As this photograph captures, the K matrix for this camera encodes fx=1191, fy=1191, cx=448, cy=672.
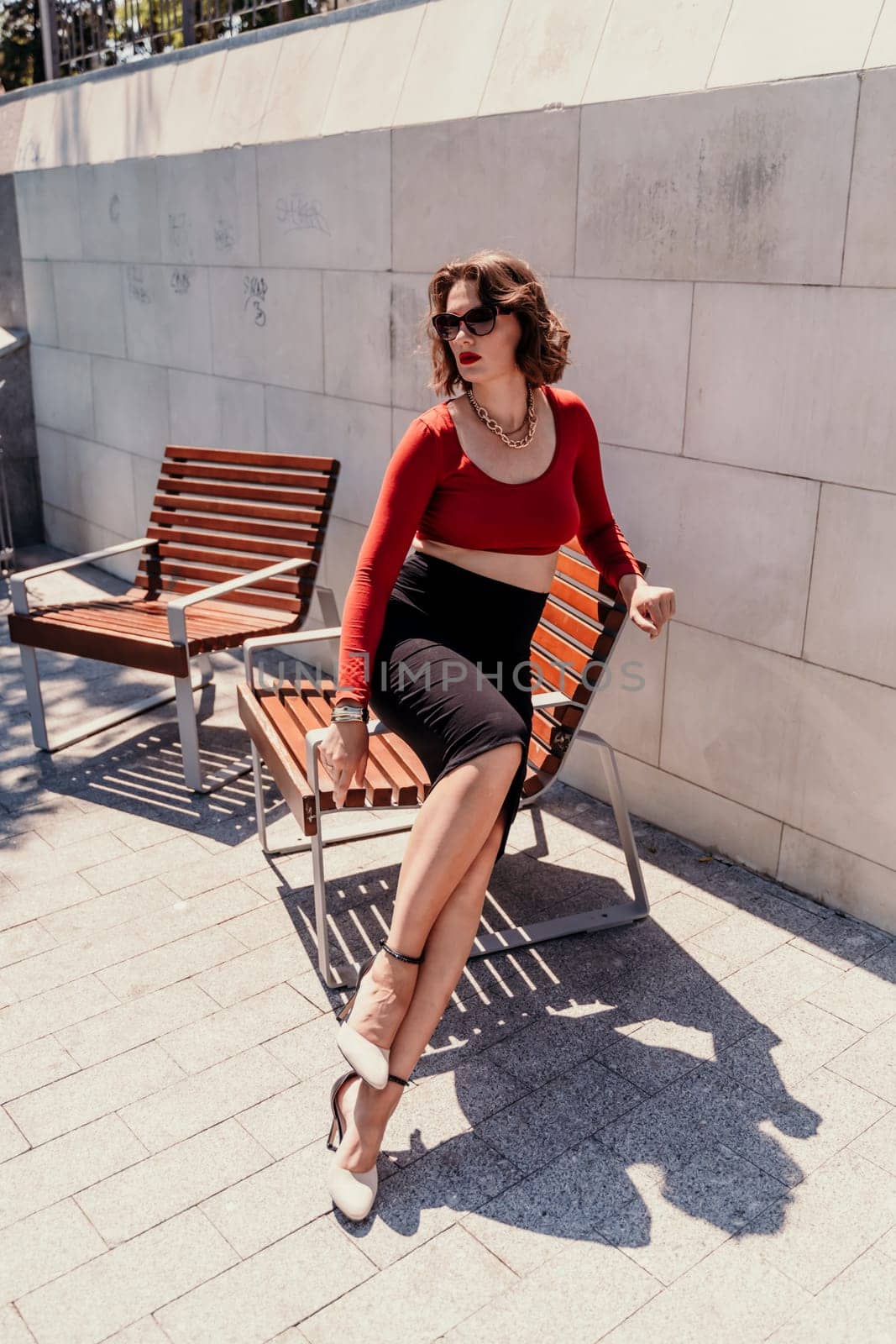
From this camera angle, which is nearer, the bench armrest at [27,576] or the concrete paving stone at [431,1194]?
the concrete paving stone at [431,1194]

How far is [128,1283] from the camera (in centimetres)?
232

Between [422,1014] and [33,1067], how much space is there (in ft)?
3.46

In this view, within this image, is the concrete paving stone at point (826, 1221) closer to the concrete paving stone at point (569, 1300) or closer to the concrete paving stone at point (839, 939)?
the concrete paving stone at point (569, 1300)

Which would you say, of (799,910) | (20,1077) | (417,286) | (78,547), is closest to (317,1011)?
(20,1077)

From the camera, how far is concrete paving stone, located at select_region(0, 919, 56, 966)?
11.2 ft

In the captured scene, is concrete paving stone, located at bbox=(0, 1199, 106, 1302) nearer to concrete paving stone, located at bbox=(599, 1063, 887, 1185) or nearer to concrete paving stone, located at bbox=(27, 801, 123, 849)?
concrete paving stone, located at bbox=(599, 1063, 887, 1185)

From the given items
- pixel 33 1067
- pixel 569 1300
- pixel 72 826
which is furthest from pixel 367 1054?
pixel 72 826

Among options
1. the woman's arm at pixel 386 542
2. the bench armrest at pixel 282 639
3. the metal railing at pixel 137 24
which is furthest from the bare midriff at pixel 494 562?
the metal railing at pixel 137 24

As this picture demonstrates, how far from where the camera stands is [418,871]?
8.67ft

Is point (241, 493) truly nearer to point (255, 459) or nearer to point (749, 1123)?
point (255, 459)

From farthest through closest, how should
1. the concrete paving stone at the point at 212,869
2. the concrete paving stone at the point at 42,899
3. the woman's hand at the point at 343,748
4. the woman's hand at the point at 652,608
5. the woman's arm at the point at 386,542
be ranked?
1. the concrete paving stone at the point at 212,869
2. the concrete paving stone at the point at 42,899
3. the woman's hand at the point at 652,608
4. the woman's arm at the point at 386,542
5. the woman's hand at the point at 343,748

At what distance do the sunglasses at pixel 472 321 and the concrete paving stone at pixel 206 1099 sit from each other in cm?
188

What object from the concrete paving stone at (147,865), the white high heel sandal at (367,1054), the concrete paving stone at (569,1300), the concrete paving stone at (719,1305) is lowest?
the concrete paving stone at (147,865)

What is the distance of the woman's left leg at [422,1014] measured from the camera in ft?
8.32
